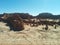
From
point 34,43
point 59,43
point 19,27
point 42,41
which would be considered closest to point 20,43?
point 34,43

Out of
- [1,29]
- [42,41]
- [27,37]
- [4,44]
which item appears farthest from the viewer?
[1,29]

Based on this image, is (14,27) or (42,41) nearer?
(42,41)

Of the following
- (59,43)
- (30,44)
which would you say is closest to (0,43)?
(30,44)

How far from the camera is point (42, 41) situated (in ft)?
37.1

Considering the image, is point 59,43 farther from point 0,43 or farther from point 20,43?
point 0,43

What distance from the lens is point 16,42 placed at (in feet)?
35.4

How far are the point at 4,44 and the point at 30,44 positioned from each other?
1.98 m

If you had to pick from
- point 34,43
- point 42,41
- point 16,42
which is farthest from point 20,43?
point 42,41

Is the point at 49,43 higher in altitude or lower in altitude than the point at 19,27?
lower

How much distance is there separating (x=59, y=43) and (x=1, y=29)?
22.6ft

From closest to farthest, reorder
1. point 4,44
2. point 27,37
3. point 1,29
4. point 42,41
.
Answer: point 4,44
point 42,41
point 27,37
point 1,29

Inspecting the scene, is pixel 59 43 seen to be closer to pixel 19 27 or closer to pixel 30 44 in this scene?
pixel 30 44

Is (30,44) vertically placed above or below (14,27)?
below

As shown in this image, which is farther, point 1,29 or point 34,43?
point 1,29
